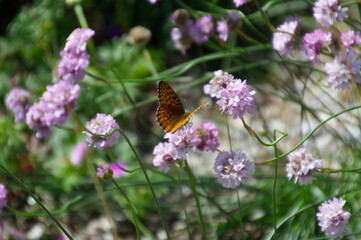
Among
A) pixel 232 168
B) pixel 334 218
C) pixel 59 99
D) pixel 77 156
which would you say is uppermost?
pixel 59 99

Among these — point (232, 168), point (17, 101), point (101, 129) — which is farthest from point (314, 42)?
point (17, 101)

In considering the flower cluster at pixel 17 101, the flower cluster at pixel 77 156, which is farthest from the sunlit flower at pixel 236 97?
the flower cluster at pixel 77 156

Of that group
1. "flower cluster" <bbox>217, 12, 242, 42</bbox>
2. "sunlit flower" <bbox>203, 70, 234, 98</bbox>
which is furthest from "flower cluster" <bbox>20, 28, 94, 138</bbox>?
"flower cluster" <bbox>217, 12, 242, 42</bbox>

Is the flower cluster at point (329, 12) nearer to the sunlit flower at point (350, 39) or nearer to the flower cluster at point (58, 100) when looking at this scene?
the sunlit flower at point (350, 39)

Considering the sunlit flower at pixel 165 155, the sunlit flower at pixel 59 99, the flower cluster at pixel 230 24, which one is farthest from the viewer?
the flower cluster at pixel 230 24

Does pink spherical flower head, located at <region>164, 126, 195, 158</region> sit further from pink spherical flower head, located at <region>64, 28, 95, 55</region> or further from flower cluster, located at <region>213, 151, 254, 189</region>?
pink spherical flower head, located at <region>64, 28, 95, 55</region>

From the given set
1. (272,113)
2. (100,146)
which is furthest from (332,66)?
(272,113)

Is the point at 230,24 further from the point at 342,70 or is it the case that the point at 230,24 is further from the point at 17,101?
the point at 17,101
